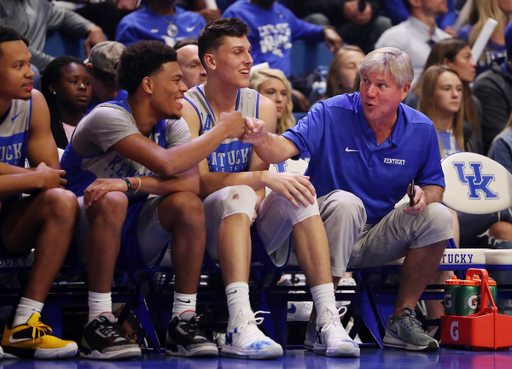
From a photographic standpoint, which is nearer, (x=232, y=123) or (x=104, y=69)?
(x=232, y=123)

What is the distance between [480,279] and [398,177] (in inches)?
21.4

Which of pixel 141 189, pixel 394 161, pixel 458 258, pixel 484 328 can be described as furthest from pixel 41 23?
pixel 484 328

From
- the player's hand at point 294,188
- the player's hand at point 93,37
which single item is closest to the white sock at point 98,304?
the player's hand at point 294,188

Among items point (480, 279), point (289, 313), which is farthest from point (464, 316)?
point (289, 313)

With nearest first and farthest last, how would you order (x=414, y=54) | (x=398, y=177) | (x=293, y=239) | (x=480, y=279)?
(x=293, y=239), (x=480, y=279), (x=398, y=177), (x=414, y=54)

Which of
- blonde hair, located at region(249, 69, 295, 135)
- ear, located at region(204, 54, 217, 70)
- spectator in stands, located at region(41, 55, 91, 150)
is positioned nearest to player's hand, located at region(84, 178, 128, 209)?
ear, located at region(204, 54, 217, 70)

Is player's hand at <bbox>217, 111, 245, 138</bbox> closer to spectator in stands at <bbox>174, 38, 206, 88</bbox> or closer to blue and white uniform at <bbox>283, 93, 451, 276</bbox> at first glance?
blue and white uniform at <bbox>283, 93, 451, 276</bbox>

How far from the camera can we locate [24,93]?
7.70 feet

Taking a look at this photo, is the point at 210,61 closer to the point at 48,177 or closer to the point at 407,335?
the point at 48,177

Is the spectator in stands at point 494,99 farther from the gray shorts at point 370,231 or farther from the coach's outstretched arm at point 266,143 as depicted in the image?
the coach's outstretched arm at point 266,143

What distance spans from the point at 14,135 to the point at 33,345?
0.83m

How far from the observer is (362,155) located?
2.67 metres

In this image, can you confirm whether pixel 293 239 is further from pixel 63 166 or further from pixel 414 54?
pixel 414 54

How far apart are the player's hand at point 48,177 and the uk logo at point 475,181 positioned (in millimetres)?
1997
